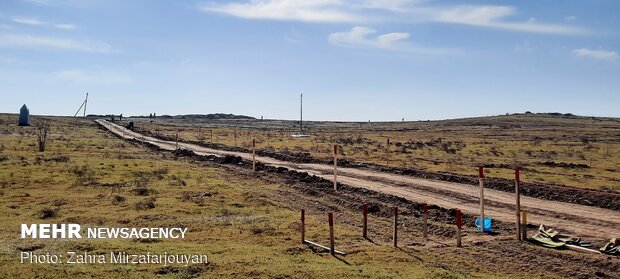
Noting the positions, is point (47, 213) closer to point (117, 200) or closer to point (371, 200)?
point (117, 200)

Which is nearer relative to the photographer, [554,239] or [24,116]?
[554,239]

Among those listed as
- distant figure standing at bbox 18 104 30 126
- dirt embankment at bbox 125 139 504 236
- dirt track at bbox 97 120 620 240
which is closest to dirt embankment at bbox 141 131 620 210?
dirt track at bbox 97 120 620 240

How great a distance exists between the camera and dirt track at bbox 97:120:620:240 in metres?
16.1

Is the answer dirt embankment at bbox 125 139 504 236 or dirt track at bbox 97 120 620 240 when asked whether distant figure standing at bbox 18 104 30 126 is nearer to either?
dirt embankment at bbox 125 139 504 236

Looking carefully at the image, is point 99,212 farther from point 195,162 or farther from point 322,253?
point 195,162

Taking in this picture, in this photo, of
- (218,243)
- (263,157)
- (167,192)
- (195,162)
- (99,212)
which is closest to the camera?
(218,243)

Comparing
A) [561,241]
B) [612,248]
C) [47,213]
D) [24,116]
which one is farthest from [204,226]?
[24,116]

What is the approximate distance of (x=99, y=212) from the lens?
18672mm

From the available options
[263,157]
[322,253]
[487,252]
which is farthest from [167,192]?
[263,157]

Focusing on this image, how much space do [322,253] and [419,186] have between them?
13.1m

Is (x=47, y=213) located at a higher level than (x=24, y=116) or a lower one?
lower

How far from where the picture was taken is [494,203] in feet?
67.9

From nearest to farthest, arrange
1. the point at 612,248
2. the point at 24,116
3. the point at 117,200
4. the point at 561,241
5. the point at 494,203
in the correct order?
the point at 612,248 < the point at 561,241 < the point at 494,203 < the point at 117,200 < the point at 24,116

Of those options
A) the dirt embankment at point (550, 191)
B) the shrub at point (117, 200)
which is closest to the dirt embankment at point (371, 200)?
the dirt embankment at point (550, 191)
